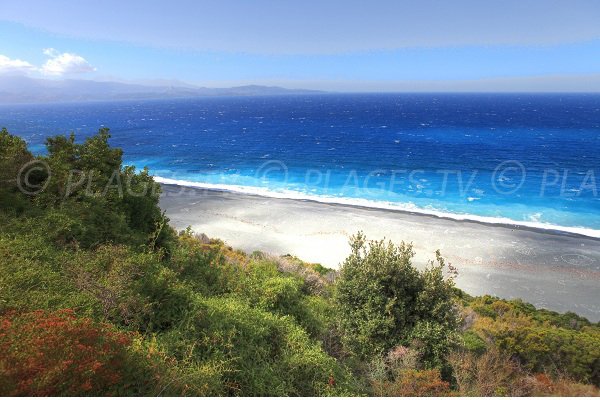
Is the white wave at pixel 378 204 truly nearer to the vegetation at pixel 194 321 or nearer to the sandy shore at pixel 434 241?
the sandy shore at pixel 434 241

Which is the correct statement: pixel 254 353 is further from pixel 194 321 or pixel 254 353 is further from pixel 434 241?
pixel 434 241

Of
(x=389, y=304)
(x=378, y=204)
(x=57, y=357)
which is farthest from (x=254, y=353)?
(x=378, y=204)

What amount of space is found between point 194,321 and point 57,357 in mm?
4145

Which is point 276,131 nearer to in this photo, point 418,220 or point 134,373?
point 418,220

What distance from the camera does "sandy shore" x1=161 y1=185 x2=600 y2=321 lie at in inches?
922

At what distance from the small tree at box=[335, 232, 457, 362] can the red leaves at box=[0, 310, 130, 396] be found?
8096 millimetres

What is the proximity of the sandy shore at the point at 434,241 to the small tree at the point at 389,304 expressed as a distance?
510 inches

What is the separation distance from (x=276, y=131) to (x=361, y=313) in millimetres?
87917

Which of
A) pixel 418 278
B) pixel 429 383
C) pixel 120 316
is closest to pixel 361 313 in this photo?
pixel 418 278

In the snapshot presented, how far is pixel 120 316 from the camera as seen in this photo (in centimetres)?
821

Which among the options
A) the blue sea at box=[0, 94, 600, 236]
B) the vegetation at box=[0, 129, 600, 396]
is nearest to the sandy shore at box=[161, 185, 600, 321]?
the blue sea at box=[0, 94, 600, 236]

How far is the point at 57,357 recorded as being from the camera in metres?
4.86

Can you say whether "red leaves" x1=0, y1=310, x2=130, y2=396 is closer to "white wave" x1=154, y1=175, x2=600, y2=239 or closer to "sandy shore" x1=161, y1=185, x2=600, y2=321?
"sandy shore" x1=161, y1=185, x2=600, y2=321

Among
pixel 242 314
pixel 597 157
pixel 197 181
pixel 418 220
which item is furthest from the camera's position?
pixel 597 157
